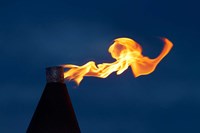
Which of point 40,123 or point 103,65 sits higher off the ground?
point 103,65

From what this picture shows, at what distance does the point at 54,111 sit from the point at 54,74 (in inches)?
39.1

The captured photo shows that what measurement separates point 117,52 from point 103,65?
22.2 inches

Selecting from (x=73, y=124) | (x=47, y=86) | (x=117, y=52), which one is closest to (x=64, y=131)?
(x=73, y=124)

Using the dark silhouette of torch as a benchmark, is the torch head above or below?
above

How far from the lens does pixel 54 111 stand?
1091 centimetres

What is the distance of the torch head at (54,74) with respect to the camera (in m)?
11.4

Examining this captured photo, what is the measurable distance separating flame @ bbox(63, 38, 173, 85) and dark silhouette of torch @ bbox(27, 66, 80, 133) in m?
1.17

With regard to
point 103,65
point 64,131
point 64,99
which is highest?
point 103,65

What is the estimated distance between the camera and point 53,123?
10766 millimetres

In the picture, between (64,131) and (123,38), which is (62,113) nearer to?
(64,131)

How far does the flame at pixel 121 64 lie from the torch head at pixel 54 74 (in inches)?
41.8

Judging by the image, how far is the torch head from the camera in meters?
11.4

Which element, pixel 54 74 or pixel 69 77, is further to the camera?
pixel 69 77

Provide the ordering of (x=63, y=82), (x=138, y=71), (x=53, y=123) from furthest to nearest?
(x=138, y=71)
(x=63, y=82)
(x=53, y=123)
